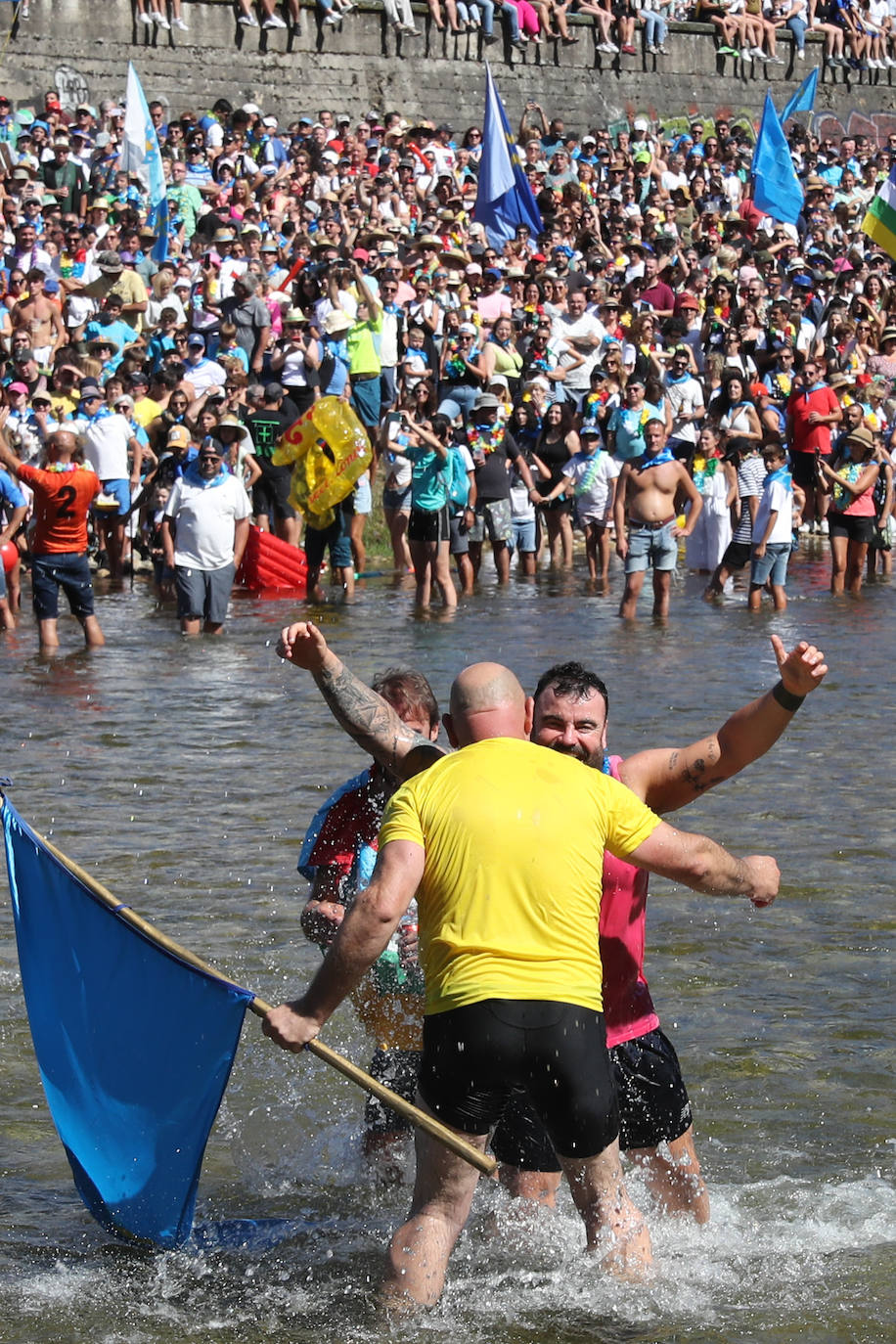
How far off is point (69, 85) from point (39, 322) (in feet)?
33.0

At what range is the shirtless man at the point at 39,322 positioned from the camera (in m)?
18.7

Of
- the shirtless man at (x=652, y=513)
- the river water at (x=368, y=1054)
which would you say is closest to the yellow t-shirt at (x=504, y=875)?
the river water at (x=368, y=1054)

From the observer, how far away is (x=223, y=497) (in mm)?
15250

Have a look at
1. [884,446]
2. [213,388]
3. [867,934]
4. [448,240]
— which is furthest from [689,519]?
[867,934]

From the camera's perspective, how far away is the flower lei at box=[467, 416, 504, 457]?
1812 centimetres

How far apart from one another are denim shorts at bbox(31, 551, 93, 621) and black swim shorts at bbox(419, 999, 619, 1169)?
34.7ft

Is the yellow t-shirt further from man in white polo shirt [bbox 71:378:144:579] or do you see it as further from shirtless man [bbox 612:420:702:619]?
man in white polo shirt [bbox 71:378:144:579]

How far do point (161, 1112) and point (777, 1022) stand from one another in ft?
8.40

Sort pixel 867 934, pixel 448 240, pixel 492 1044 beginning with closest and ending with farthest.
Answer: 1. pixel 492 1044
2. pixel 867 934
3. pixel 448 240

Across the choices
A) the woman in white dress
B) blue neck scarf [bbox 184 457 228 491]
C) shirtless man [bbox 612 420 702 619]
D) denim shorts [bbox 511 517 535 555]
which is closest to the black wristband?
blue neck scarf [bbox 184 457 228 491]

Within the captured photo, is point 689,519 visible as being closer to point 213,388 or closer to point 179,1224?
point 213,388

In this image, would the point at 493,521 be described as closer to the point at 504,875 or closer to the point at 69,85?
the point at 69,85

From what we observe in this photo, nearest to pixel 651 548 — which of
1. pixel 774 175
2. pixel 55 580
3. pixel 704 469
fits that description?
pixel 704 469

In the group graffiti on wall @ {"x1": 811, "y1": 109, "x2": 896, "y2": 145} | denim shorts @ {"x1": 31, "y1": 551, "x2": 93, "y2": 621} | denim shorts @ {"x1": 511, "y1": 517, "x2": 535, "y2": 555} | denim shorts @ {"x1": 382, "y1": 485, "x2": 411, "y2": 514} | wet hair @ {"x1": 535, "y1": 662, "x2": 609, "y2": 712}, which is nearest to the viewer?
wet hair @ {"x1": 535, "y1": 662, "x2": 609, "y2": 712}
